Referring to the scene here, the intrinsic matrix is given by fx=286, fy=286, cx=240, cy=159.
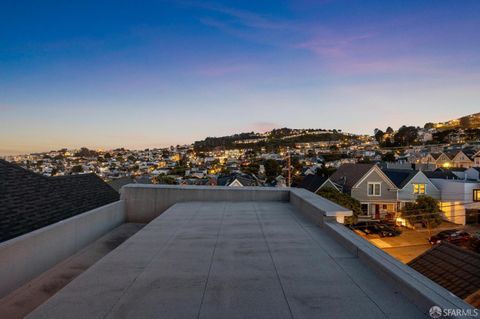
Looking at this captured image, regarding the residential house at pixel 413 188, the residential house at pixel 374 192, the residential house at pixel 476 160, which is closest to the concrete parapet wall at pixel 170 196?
the residential house at pixel 374 192

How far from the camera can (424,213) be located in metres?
24.8

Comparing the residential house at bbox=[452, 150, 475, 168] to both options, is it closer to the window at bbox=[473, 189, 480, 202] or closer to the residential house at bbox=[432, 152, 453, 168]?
the residential house at bbox=[432, 152, 453, 168]

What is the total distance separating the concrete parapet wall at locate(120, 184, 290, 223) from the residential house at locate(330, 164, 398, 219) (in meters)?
22.6

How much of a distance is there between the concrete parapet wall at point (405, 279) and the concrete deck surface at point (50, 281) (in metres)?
4.50

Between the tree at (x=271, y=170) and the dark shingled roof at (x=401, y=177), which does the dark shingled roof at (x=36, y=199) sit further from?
the tree at (x=271, y=170)

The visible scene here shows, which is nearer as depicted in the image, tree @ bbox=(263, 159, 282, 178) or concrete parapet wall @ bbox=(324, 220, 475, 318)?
concrete parapet wall @ bbox=(324, 220, 475, 318)

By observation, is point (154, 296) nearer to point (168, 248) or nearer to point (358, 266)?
point (168, 248)

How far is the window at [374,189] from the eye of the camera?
→ 29.3 m

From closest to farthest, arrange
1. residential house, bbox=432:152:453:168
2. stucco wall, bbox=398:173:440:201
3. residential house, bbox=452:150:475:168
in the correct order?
stucco wall, bbox=398:173:440:201 < residential house, bbox=452:150:475:168 < residential house, bbox=432:152:453:168

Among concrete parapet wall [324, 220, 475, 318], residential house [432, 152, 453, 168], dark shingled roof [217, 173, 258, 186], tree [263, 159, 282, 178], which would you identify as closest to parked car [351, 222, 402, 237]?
dark shingled roof [217, 173, 258, 186]

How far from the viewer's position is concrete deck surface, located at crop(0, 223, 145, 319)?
376 centimetres

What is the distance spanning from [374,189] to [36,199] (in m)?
29.4

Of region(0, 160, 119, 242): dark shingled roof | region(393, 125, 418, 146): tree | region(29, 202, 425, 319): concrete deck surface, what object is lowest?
region(29, 202, 425, 319): concrete deck surface

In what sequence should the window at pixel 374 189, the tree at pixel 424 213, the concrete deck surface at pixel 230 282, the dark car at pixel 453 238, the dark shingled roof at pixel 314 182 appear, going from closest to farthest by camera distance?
the concrete deck surface at pixel 230 282 → the dark car at pixel 453 238 → the tree at pixel 424 213 → the window at pixel 374 189 → the dark shingled roof at pixel 314 182
